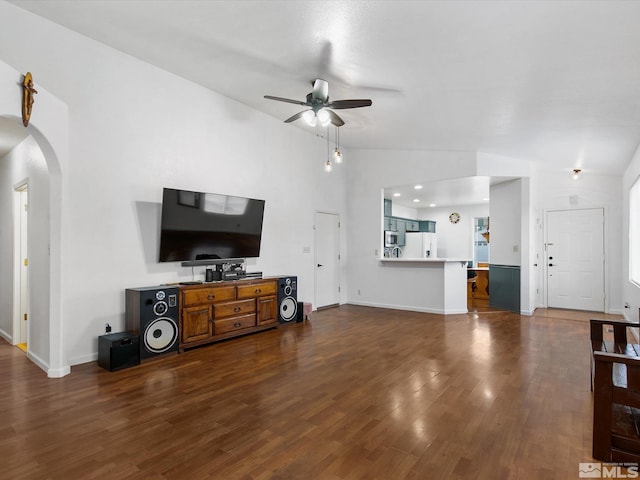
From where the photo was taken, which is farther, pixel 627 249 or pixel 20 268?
pixel 627 249

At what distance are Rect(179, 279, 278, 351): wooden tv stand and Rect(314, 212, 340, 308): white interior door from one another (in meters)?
1.73

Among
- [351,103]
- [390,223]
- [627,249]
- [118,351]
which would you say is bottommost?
[118,351]

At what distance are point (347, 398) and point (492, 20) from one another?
10.2ft

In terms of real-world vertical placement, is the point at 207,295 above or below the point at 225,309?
above

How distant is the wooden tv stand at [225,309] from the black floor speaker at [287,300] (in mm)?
118

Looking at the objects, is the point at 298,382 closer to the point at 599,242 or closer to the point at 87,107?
the point at 87,107

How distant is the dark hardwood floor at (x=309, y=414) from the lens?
2.01 m

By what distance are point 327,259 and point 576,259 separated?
4856mm

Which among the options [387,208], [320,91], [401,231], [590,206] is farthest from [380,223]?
[590,206]

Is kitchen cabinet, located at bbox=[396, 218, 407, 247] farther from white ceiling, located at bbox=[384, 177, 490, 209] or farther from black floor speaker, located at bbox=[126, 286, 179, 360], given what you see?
black floor speaker, located at bbox=[126, 286, 179, 360]

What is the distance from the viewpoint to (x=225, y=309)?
15.3 ft

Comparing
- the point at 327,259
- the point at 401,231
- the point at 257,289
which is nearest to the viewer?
the point at 257,289

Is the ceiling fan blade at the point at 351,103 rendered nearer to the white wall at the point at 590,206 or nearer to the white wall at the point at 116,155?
the white wall at the point at 116,155

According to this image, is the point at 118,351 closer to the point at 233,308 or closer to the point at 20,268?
the point at 233,308
